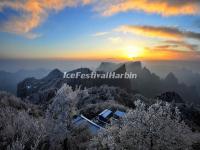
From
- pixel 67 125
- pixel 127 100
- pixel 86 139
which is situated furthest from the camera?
pixel 127 100

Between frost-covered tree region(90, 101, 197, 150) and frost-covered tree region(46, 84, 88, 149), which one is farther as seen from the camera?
frost-covered tree region(46, 84, 88, 149)

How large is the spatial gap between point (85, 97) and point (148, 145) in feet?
246

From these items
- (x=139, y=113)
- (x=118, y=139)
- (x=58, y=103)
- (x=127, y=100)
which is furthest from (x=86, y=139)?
(x=127, y=100)

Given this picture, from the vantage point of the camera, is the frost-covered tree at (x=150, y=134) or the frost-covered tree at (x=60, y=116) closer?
the frost-covered tree at (x=150, y=134)

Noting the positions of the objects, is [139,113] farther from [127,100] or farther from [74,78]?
[74,78]

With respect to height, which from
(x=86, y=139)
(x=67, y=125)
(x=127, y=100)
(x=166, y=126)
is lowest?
(x=127, y=100)

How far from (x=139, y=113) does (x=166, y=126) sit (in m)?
2.27

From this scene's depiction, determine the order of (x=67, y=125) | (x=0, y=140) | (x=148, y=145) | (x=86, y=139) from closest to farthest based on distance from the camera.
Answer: (x=148, y=145) < (x=0, y=140) < (x=67, y=125) < (x=86, y=139)

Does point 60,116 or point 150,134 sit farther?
point 60,116

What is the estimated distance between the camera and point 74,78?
172 metres

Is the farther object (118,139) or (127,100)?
(127,100)

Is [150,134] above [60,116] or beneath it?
above

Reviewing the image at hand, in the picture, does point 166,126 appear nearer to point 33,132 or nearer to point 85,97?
point 33,132

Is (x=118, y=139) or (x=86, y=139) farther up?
(x=118, y=139)
